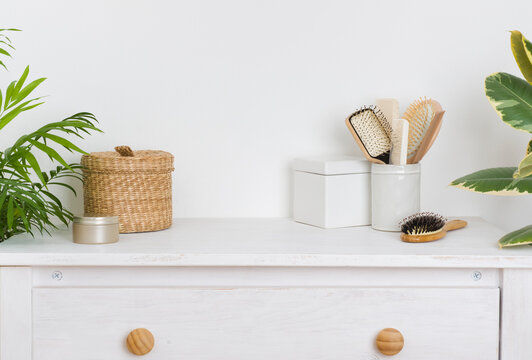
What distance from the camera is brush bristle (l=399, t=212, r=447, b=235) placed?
114 centimetres

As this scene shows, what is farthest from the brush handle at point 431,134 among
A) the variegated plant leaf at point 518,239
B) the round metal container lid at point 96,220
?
the round metal container lid at point 96,220

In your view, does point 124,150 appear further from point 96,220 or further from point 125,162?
point 96,220

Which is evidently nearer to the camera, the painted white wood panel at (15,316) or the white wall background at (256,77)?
the painted white wood panel at (15,316)

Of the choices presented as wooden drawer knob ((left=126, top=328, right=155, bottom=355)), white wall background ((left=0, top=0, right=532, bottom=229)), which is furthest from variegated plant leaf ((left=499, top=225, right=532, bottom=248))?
wooden drawer knob ((left=126, top=328, right=155, bottom=355))

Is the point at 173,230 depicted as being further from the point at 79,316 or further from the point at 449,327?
the point at 449,327

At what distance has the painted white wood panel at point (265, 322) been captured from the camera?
104cm

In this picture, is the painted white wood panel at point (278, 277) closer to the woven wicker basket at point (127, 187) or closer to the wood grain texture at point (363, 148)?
the woven wicker basket at point (127, 187)

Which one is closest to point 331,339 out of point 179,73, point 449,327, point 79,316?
point 449,327

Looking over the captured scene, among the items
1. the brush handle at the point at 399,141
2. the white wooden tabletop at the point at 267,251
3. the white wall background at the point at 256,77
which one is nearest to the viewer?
the white wooden tabletop at the point at 267,251

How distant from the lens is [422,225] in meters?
1.15

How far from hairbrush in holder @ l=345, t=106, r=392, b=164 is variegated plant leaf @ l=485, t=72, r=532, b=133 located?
226 mm

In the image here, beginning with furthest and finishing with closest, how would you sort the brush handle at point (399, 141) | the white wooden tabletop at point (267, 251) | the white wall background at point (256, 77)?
the white wall background at point (256, 77), the brush handle at point (399, 141), the white wooden tabletop at point (267, 251)

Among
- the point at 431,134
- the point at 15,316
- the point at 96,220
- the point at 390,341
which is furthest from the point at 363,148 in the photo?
the point at 15,316

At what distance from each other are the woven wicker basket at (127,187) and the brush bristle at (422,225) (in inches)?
19.3
